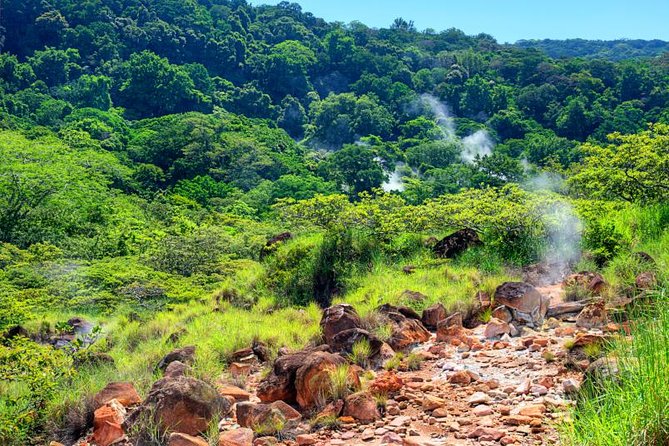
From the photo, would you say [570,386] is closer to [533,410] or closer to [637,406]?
[533,410]

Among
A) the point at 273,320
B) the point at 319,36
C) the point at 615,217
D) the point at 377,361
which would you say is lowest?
the point at 273,320

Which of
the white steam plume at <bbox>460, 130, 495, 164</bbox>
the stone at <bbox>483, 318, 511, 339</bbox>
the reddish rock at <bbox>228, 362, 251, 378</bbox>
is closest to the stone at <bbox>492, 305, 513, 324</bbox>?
the stone at <bbox>483, 318, 511, 339</bbox>

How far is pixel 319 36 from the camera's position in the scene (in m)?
97.3

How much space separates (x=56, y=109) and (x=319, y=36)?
5363cm

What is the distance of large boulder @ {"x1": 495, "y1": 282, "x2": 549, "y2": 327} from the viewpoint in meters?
6.93

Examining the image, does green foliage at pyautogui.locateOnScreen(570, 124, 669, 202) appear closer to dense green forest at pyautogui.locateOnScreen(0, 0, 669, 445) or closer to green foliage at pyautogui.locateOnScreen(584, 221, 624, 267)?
dense green forest at pyautogui.locateOnScreen(0, 0, 669, 445)

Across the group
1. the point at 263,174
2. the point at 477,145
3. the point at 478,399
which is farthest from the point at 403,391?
the point at 477,145

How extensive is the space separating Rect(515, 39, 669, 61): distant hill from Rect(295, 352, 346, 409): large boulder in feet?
475

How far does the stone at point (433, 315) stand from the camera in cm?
742

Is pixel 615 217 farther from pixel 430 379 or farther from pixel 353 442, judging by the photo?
pixel 353 442

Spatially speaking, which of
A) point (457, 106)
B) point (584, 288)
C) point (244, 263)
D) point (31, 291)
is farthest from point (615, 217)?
point (457, 106)

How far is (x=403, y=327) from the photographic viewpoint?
6.96 m

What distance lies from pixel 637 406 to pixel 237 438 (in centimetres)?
279

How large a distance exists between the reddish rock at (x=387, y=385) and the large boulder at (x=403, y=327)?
1270 millimetres
